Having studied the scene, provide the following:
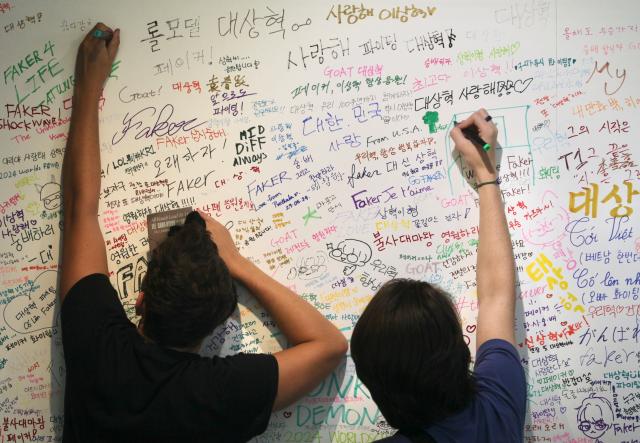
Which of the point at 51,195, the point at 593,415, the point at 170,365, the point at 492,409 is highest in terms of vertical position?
the point at 51,195

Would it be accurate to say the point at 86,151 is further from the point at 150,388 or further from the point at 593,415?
the point at 593,415

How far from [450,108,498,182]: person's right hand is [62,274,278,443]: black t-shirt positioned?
0.96 meters

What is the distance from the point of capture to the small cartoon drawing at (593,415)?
1.76 metres

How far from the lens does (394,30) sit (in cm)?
180

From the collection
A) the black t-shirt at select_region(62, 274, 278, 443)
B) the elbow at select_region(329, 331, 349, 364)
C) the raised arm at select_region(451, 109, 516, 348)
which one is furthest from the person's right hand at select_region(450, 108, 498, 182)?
the black t-shirt at select_region(62, 274, 278, 443)

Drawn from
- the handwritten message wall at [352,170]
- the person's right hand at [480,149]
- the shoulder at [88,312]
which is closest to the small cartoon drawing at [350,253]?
the handwritten message wall at [352,170]

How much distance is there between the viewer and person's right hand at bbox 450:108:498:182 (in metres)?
1.72

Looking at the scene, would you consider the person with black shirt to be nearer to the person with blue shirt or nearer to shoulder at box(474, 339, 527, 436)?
the person with blue shirt

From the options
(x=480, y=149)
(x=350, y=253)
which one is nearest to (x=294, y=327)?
(x=350, y=253)

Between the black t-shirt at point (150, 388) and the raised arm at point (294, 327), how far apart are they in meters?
0.12

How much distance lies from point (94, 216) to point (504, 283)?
1442mm

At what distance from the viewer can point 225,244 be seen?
1.76 metres

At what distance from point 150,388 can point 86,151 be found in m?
0.91

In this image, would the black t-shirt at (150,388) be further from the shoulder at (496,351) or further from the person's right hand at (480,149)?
the person's right hand at (480,149)
